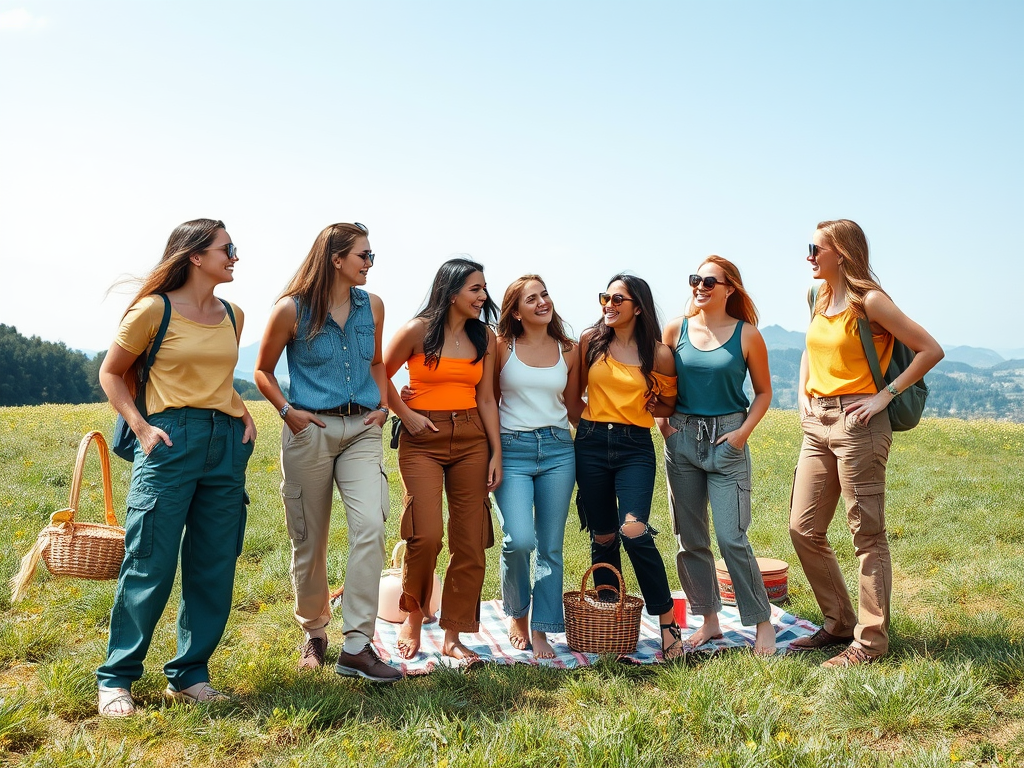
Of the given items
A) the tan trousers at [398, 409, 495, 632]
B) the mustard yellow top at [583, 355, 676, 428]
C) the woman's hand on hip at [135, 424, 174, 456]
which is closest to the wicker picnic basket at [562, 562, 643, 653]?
the tan trousers at [398, 409, 495, 632]

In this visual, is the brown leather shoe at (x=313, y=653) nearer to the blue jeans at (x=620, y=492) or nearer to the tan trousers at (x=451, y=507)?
the tan trousers at (x=451, y=507)

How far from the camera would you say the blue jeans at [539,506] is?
521 centimetres

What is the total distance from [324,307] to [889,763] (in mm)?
3744

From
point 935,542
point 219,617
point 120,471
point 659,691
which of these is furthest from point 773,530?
point 120,471

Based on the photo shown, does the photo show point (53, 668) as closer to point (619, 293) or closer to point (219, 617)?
point (219, 617)

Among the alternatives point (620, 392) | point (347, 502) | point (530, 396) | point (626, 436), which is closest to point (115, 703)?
point (347, 502)

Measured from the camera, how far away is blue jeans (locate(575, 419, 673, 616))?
16.8 ft

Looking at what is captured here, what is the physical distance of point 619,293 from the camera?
17.4ft

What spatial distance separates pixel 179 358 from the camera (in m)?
4.19

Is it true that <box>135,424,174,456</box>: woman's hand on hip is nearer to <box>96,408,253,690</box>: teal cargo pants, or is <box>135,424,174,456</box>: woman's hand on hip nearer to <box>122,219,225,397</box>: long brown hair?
<box>96,408,253,690</box>: teal cargo pants

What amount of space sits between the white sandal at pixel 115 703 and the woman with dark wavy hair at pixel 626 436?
2818 mm

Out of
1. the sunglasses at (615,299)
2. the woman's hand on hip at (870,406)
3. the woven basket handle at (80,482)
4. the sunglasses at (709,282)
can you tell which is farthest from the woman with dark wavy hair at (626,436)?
the woven basket handle at (80,482)

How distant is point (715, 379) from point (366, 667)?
2.79 m

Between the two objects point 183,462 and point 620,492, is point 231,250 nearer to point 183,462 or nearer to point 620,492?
point 183,462
